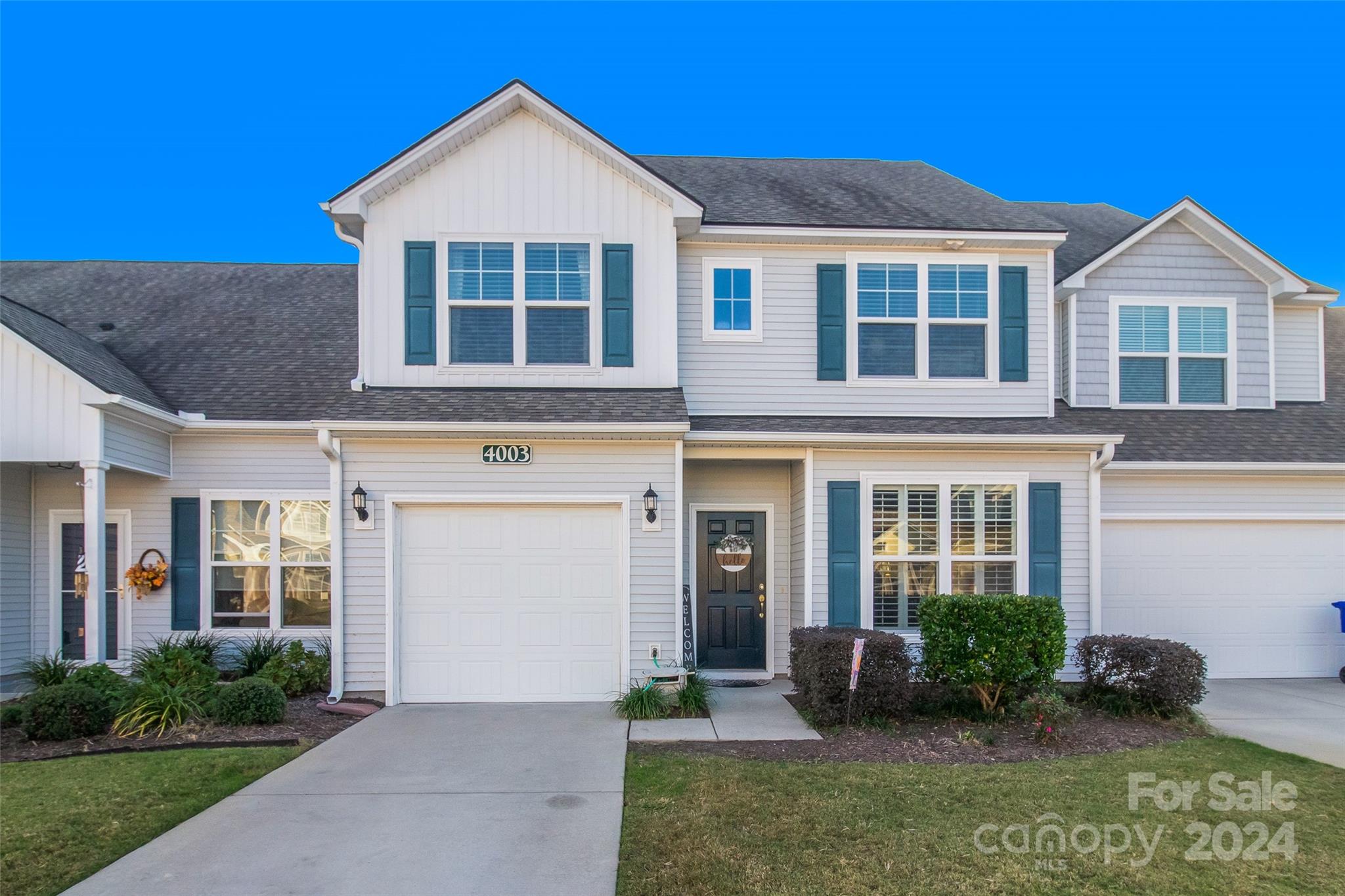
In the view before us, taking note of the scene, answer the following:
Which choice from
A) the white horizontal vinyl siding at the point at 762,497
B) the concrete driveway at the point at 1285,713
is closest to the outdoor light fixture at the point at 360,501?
the white horizontal vinyl siding at the point at 762,497

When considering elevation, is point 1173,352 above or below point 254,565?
above

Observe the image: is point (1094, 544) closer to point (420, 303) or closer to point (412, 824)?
point (412, 824)

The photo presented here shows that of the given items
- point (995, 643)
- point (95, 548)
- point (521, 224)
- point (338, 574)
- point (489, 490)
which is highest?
point (521, 224)

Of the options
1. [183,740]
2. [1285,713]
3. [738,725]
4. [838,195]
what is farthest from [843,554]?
[183,740]

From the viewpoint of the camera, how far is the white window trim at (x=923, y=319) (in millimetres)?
11438

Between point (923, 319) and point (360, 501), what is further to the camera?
point (923, 319)

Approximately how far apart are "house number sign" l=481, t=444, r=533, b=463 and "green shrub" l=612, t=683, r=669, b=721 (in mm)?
2858

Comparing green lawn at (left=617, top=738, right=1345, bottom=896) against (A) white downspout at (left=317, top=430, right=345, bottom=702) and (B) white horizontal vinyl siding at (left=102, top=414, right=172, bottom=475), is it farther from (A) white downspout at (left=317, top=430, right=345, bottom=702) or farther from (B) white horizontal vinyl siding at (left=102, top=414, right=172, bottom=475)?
(B) white horizontal vinyl siding at (left=102, top=414, right=172, bottom=475)

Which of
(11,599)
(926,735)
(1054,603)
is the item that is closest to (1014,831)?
(926,735)

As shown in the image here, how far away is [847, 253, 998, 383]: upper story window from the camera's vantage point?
11.5 metres

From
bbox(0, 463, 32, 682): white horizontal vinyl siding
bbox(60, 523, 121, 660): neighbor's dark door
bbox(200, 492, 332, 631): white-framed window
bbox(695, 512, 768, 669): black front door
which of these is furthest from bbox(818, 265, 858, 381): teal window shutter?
bbox(0, 463, 32, 682): white horizontal vinyl siding

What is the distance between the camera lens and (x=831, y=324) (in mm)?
11406

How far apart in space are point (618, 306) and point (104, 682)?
267 inches

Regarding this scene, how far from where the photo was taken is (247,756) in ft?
24.9
